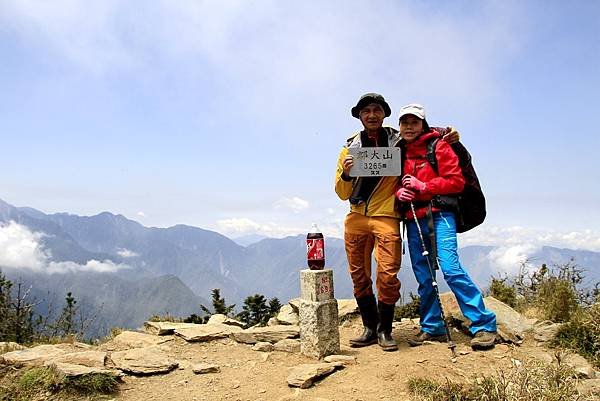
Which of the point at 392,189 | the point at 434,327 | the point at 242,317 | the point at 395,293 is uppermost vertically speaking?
the point at 392,189

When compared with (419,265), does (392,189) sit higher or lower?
higher

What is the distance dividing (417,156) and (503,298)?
16.9 feet

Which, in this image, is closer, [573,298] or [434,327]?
[434,327]

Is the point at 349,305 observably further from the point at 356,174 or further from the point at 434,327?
the point at 356,174

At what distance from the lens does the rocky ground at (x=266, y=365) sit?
15.7ft

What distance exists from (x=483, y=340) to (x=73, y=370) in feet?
16.9

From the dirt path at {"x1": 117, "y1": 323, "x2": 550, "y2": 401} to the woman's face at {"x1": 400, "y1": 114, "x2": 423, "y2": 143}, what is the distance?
288cm

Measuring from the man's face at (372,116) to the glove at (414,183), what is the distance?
0.86 m

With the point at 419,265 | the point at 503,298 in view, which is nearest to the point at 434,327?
the point at 419,265

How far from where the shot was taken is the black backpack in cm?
601

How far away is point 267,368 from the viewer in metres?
5.83

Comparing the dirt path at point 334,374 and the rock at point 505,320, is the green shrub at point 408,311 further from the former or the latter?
the dirt path at point 334,374

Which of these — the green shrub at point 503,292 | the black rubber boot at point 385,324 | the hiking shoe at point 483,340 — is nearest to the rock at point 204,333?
the black rubber boot at point 385,324

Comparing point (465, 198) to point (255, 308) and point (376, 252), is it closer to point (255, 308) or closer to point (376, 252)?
point (376, 252)
